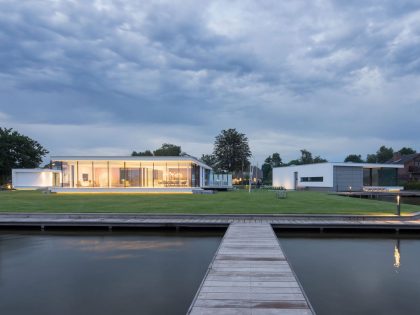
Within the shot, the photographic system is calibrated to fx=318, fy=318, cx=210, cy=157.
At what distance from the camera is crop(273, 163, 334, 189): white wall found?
4169 cm

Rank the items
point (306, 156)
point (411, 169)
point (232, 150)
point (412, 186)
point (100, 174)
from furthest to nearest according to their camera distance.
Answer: point (306, 156) < point (232, 150) < point (411, 169) < point (412, 186) < point (100, 174)

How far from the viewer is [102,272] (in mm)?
8312

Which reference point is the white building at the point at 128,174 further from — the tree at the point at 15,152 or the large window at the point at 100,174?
Answer: the tree at the point at 15,152

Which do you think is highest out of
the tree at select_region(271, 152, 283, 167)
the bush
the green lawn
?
the tree at select_region(271, 152, 283, 167)

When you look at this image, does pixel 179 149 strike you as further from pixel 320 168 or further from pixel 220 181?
pixel 320 168

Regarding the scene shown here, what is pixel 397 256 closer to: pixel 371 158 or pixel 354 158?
pixel 354 158

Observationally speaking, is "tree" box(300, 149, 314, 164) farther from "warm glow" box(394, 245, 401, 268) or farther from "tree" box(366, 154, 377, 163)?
"warm glow" box(394, 245, 401, 268)

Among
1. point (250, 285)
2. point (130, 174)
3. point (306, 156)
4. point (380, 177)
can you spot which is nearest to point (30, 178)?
point (130, 174)

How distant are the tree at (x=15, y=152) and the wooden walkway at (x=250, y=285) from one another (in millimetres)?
55119

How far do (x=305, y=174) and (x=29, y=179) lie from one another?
125 ft

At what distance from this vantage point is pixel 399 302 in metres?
6.43

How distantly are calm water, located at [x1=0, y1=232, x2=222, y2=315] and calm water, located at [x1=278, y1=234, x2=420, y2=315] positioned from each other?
2704mm

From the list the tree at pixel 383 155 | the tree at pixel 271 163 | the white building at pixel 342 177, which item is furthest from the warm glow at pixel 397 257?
the tree at pixel 383 155

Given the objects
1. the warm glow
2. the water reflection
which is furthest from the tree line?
the warm glow
